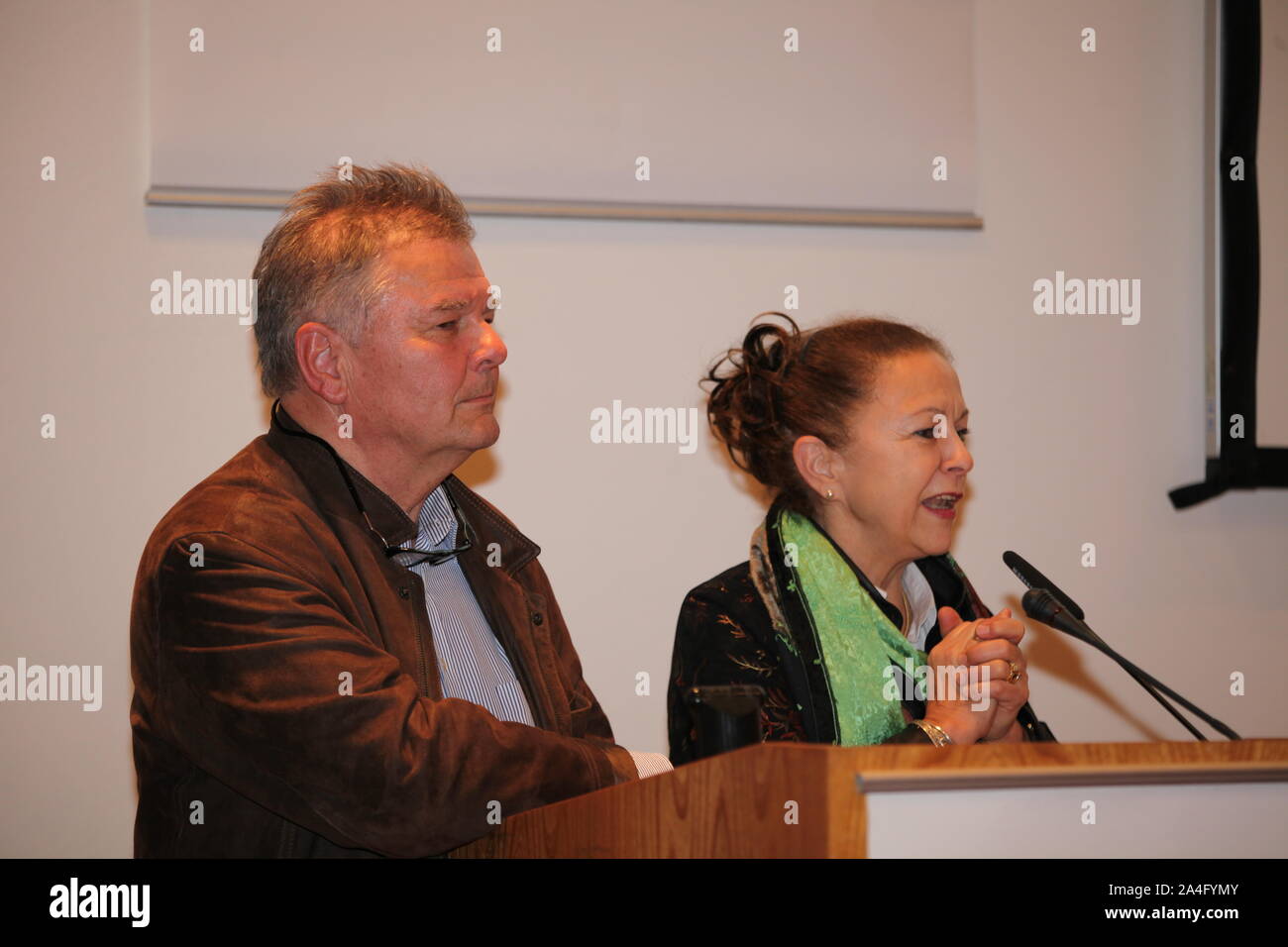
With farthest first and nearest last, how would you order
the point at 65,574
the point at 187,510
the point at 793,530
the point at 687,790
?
the point at 65,574
the point at 793,530
the point at 187,510
the point at 687,790

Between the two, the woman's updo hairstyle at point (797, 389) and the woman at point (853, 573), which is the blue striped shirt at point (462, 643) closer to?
the woman at point (853, 573)

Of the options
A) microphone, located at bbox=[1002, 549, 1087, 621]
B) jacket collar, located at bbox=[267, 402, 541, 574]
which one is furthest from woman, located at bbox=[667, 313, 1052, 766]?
jacket collar, located at bbox=[267, 402, 541, 574]

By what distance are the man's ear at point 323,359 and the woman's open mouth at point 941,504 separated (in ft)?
3.51

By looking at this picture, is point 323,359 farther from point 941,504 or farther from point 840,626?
point 941,504

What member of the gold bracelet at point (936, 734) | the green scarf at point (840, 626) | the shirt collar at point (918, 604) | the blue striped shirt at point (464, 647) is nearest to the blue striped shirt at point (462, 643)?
the blue striped shirt at point (464, 647)

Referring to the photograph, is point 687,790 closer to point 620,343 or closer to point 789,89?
point 620,343

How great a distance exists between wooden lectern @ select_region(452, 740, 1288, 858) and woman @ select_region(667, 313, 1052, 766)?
0.88 m

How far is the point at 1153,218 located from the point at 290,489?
2.37 m

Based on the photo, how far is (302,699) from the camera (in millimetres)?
1608

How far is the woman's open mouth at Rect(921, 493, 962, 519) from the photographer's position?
2.45m

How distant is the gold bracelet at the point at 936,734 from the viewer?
2078mm
